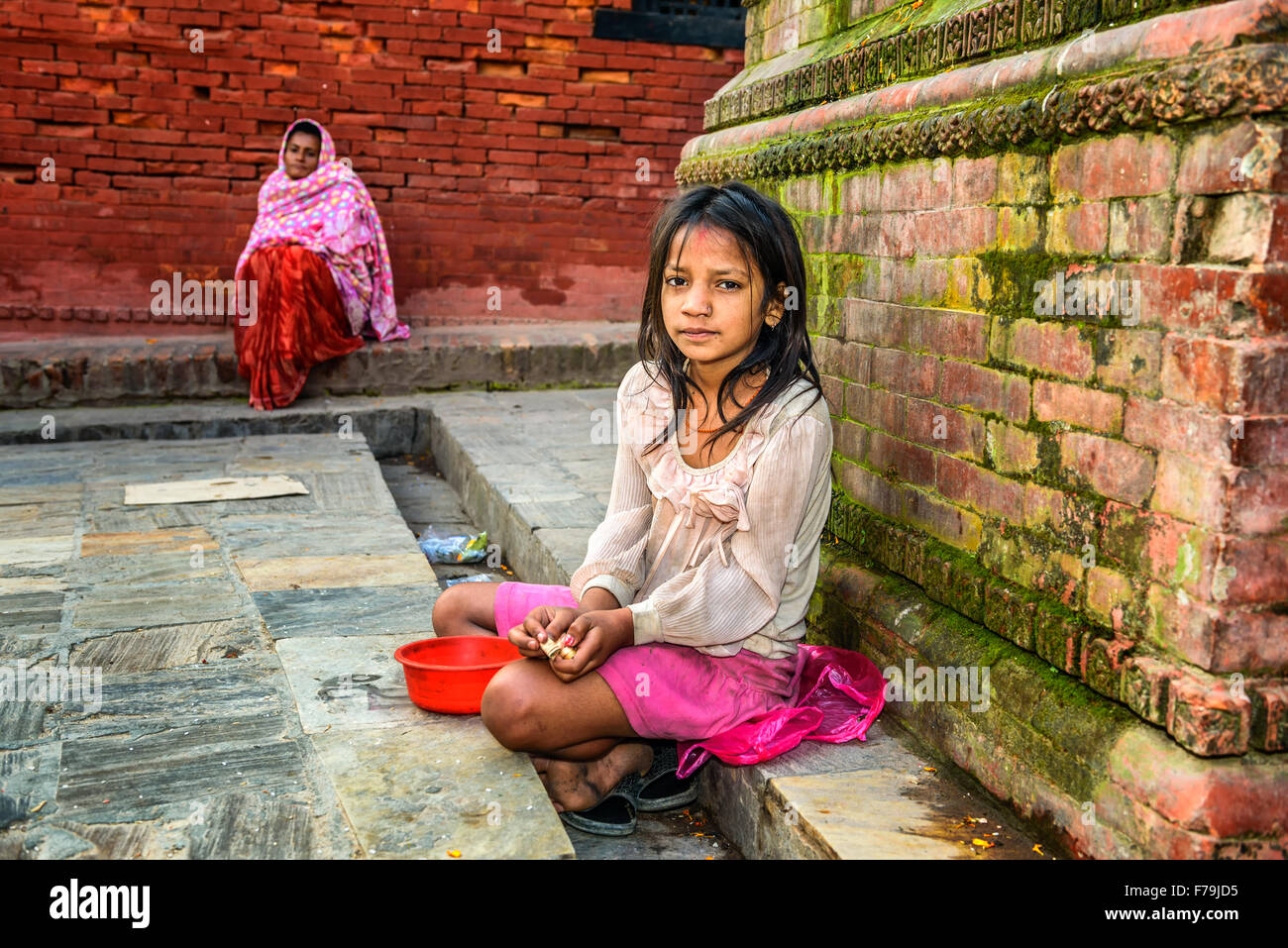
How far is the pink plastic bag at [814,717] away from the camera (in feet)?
8.17

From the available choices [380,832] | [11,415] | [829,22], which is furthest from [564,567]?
[11,415]

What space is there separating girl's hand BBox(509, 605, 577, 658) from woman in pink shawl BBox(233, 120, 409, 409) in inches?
180

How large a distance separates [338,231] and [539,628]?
203 inches

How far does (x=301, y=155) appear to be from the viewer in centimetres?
712

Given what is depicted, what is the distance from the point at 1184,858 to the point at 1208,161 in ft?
3.52

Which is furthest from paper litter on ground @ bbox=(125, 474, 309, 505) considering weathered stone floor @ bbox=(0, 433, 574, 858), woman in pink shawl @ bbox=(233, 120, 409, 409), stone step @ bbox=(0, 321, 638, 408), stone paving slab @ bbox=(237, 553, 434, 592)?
stone step @ bbox=(0, 321, 638, 408)

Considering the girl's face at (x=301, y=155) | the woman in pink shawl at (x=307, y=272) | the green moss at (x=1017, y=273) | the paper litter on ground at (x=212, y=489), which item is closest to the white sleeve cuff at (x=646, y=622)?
the green moss at (x=1017, y=273)

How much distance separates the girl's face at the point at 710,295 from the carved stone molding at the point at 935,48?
67 cm

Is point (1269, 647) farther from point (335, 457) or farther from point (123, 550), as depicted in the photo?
point (335, 457)

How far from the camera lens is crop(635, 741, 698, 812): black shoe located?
2693mm

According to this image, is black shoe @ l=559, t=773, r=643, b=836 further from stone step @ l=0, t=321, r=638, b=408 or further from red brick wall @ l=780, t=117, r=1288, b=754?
stone step @ l=0, t=321, r=638, b=408

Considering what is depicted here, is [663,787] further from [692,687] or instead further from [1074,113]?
[1074,113]

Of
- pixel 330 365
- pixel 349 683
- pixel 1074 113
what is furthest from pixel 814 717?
pixel 330 365

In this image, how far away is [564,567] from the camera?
12.0 ft
